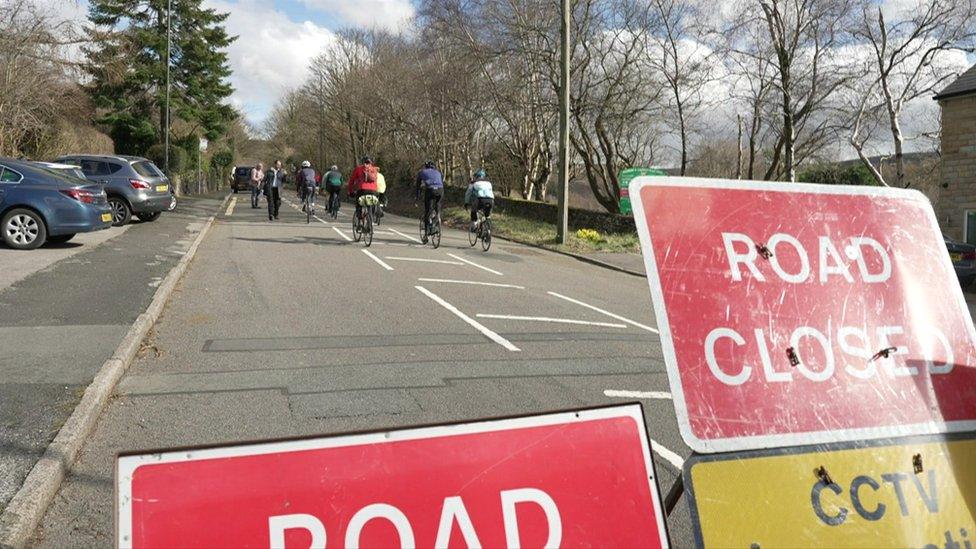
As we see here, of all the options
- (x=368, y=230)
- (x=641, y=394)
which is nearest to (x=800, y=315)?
(x=641, y=394)

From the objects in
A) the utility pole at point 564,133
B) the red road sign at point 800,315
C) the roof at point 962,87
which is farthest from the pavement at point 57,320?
the roof at point 962,87

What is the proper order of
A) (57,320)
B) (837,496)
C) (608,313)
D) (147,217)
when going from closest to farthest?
(837,496) → (57,320) → (608,313) → (147,217)

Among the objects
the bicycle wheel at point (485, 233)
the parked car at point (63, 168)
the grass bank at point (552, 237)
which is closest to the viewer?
the parked car at point (63, 168)

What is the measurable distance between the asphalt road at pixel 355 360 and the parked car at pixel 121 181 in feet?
23.3

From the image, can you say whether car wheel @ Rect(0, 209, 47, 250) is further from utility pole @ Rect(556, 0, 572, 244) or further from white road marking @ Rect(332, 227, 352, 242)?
utility pole @ Rect(556, 0, 572, 244)

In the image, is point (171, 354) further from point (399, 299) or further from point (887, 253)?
point (887, 253)

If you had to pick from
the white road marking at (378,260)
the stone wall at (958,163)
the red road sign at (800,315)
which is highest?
the stone wall at (958,163)

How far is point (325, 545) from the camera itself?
2000 millimetres

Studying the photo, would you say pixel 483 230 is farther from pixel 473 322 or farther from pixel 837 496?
pixel 837 496

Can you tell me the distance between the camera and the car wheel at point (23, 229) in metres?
12.9

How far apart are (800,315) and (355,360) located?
4972 millimetres

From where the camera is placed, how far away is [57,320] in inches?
316

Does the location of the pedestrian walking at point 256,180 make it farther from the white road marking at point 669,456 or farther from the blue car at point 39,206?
the white road marking at point 669,456

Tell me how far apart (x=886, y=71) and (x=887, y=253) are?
1214 inches
